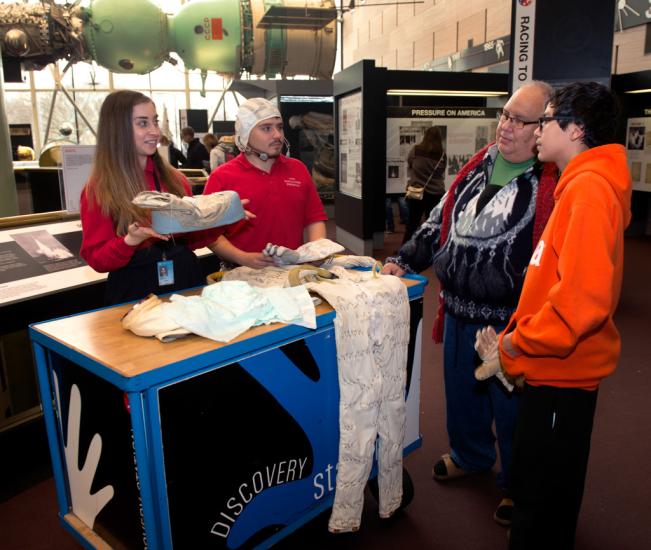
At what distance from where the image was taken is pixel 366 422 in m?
1.80

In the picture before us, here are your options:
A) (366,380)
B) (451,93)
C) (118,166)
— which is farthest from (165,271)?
(451,93)

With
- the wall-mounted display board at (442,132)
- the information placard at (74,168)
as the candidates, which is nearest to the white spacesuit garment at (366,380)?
the information placard at (74,168)

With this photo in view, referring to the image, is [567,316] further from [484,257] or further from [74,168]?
[74,168]

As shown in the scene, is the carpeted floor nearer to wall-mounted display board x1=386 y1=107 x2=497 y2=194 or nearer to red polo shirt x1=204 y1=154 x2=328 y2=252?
red polo shirt x1=204 y1=154 x2=328 y2=252

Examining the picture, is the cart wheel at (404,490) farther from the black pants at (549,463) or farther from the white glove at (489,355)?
the white glove at (489,355)

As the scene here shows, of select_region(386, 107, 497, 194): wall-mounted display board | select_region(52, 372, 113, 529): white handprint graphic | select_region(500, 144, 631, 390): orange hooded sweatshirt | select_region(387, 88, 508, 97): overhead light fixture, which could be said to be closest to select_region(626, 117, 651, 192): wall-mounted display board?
select_region(387, 88, 508, 97): overhead light fixture

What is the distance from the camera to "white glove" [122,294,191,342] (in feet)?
4.85

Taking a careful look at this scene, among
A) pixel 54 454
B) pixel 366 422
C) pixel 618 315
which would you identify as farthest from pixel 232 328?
pixel 618 315

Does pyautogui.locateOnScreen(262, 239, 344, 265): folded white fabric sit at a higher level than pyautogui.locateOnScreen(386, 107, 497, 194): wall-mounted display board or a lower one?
lower

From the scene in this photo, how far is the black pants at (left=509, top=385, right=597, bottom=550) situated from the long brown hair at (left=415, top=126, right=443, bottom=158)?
495 centimetres

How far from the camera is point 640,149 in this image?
288 inches

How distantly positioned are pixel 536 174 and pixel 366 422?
991 mm

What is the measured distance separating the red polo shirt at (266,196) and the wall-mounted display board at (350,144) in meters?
4.08

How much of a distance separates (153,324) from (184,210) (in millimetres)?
361
